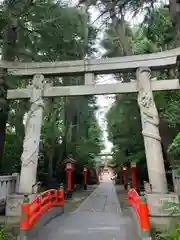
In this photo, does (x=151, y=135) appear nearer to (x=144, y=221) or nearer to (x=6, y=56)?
(x=144, y=221)

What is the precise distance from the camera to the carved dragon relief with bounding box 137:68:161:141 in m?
6.78

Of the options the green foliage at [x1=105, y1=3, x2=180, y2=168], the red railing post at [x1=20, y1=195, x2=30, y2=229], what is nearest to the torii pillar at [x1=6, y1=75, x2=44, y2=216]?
the red railing post at [x1=20, y1=195, x2=30, y2=229]

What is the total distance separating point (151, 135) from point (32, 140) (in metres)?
4.28

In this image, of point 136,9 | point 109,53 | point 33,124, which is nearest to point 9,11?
point 33,124

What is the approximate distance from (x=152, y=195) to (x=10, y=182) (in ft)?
16.8

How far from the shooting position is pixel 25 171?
679cm

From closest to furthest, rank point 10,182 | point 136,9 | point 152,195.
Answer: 1. point 152,195
2. point 10,182
3. point 136,9

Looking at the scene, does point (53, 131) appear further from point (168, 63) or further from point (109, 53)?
point (168, 63)

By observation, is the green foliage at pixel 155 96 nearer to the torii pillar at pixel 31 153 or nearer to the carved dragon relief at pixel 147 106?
the carved dragon relief at pixel 147 106

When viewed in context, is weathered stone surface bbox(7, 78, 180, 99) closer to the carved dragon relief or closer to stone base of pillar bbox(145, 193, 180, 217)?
the carved dragon relief

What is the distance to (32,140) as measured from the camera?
7156 millimetres

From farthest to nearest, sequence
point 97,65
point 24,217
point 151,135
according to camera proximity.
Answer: point 97,65, point 151,135, point 24,217

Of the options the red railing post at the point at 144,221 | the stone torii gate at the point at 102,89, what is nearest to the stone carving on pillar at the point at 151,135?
the stone torii gate at the point at 102,89

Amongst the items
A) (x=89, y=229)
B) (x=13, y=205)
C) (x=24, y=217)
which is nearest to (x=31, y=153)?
(x=13, y=205)
